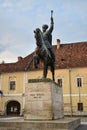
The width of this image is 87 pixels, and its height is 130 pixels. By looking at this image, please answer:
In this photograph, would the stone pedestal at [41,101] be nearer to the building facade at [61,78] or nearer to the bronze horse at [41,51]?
the bronze horse at [41,51]

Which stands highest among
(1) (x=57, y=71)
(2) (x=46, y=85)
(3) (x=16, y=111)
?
(1) (x=57, y=71)

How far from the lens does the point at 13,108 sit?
121ft

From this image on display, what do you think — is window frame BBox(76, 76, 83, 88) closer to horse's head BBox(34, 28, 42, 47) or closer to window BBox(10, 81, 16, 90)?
window BBox(10, 81, 16, 90)

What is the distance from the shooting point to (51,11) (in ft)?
45.1

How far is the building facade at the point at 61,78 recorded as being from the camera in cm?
3409

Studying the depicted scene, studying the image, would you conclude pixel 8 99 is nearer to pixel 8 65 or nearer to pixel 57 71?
pixel 8 65

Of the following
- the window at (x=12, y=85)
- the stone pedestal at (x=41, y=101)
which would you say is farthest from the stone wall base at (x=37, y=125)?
the window at (x=12, y=85)

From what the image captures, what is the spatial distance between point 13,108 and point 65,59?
9518mm

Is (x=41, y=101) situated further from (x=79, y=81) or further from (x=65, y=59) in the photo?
(x=65, y=59)

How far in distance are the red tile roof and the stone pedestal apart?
22366 millimetres

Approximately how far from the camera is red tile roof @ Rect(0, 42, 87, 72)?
35.3m

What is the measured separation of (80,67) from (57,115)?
872 inches

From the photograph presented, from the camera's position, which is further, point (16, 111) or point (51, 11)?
point (16, 111)

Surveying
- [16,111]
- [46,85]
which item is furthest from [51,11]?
[16,111]
